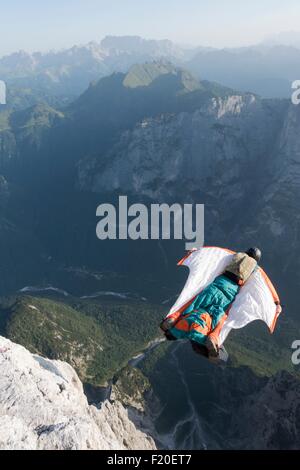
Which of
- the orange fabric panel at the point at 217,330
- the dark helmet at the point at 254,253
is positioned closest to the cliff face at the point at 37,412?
the orange fabric panel at the point at 217,330

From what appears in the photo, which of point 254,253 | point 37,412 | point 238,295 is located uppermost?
point 254,253

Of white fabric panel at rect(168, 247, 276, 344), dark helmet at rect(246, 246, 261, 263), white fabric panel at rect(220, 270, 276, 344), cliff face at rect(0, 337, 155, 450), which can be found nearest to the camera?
cliff face at rect(0, 337, 155, 450)

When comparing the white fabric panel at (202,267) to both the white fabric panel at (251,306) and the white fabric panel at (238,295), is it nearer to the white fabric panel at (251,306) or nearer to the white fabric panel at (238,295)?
the white fabric panel at (238,295)

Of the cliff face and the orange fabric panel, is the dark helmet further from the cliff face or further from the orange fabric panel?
the cliff face

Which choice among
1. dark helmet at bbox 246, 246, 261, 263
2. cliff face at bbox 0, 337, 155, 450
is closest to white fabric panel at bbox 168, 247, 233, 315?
dark helmet at bbox 246, 246, 261, 263

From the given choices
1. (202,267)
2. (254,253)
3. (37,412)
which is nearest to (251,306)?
(202,267)

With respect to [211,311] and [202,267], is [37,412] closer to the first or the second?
[211,311]

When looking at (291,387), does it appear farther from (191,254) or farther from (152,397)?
(191,254)
